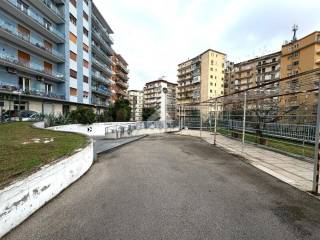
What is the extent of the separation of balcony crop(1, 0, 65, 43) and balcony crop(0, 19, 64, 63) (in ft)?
4.91

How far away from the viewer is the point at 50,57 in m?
25.3

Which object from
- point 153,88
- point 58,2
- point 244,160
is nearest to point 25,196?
point 244,160

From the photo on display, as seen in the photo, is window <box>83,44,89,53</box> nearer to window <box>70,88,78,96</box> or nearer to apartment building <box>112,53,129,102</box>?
window <box>70,88,78,96</box>

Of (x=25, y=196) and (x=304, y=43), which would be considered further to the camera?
(x=304, y=43)

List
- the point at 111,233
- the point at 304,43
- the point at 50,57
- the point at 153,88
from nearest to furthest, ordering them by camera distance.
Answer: the point at 111,233 → the point at 50,57 → the point at 304,43 → the point at 153,88

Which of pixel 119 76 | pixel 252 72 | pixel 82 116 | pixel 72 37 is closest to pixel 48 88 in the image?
pixel 72 37

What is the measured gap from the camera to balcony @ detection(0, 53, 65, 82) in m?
18.5

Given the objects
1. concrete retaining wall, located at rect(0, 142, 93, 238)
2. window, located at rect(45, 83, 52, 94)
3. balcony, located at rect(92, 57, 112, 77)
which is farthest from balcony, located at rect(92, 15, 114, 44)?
concrete retaining wall, located at rect(0, 142, 93, 238)

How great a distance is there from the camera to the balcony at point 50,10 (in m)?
22.9

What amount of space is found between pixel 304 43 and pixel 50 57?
52062mm

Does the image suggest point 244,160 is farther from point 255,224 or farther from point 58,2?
point 58,2

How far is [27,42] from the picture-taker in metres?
20.8

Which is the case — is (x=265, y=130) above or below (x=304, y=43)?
below

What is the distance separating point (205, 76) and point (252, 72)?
16.1 m
